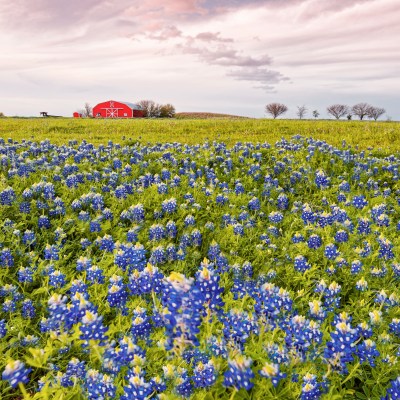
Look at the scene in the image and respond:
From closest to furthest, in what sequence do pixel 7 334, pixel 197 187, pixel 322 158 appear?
1. pixel 7 334
2. pixel 197 187
3. pixel 322 158

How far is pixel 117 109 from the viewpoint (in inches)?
2788

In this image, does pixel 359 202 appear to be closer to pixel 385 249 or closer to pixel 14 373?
pixel 385 249

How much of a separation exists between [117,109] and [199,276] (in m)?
71.0

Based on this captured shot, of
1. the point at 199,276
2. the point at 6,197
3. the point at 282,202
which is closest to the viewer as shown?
the point at 199,276

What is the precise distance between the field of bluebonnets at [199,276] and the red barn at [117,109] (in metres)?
59.2

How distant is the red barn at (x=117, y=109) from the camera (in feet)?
228

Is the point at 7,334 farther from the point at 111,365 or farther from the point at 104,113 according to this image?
the point at 104,113

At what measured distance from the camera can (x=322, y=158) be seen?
38.8ft

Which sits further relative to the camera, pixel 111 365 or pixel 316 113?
pixel 316 113

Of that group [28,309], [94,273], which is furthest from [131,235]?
[28,309]

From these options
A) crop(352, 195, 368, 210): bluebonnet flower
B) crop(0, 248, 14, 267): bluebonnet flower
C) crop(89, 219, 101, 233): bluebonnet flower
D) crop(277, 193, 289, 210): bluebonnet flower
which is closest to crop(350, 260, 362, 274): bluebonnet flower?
crop(352, 195, 368, 210): bluebonnet flower

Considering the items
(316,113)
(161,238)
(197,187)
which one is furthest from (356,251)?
(316,113)

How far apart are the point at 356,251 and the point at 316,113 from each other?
284 ft

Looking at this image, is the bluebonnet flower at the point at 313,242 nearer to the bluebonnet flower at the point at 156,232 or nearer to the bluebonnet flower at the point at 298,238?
the bluebonnet flower at the point at 298,238
